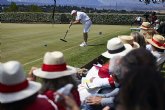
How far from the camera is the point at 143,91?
2.61 meters

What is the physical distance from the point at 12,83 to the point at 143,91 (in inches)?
57.3

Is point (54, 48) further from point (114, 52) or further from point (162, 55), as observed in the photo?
point (114, 52)

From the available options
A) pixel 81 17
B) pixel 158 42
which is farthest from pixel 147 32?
pixel 81 17

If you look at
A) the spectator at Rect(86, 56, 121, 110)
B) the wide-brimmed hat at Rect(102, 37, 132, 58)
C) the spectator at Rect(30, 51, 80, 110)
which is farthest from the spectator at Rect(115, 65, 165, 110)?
the wide-brimmed hat at Rect(102, 37, 132, 58)

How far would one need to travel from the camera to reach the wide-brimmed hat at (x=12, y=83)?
3664 mm

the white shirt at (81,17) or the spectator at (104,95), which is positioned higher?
the spectator at (104,95)

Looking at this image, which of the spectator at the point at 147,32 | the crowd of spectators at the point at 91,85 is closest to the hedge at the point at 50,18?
the spectator at the point at 147,32

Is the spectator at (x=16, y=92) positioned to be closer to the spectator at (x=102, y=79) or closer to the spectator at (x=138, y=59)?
the spectator at (x=138, y=59)

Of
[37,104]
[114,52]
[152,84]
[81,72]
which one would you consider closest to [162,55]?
[81,72]

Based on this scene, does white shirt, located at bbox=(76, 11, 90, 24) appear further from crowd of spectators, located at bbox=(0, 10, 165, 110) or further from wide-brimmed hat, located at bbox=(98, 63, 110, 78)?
wide-brimmed hat, located at bbox=(98, 63, 110, 78)

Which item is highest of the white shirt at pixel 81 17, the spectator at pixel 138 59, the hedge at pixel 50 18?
the spectator at pixel 138 59

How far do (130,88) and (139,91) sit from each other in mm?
65

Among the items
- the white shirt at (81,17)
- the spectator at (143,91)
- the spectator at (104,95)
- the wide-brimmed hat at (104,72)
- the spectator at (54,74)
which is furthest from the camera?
the white shirt at (81,17)

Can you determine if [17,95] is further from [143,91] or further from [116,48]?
[116,48]
